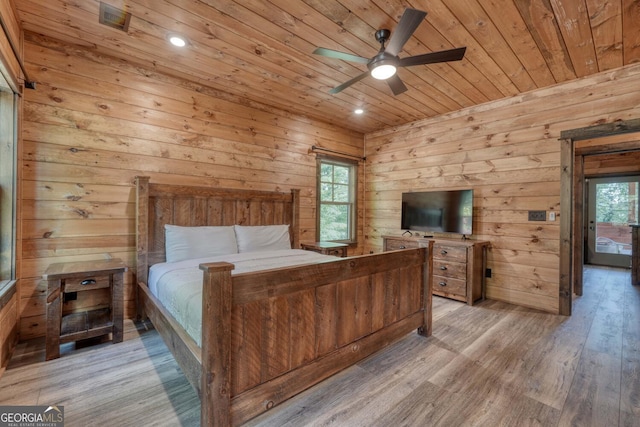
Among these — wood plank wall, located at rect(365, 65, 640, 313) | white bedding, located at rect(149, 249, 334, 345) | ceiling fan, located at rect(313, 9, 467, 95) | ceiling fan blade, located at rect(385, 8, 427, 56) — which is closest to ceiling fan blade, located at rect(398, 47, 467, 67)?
ceiling fan, located at rect(313, 9, 467, 95)

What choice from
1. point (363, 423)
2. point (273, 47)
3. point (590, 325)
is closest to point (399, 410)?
point (363, 423)

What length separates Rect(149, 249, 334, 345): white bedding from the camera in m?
1.66

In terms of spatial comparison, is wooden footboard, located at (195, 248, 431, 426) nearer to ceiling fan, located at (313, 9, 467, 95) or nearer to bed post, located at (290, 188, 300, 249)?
ceiling fan, located at (313, 9, 467, 95)

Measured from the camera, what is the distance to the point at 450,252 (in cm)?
373

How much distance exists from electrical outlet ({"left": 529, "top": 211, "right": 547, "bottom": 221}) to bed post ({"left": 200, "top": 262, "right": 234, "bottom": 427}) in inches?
146

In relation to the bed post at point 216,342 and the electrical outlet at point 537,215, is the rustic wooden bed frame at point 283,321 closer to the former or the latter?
the bed post at point 216,342

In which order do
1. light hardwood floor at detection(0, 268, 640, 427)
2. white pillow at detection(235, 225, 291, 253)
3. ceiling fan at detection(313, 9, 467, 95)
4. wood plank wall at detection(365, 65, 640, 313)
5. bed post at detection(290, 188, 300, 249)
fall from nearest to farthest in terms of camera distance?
light hardwood floor at detection(0, 268, 640, 427)
ceiling fan at detection(313, 9, 467, 95)
wood plank wall at detection(365, 65, 640, 313)
white pillow at detection(235, 225, 291, 253)
bed post at detection(290, 188, 300, 249)

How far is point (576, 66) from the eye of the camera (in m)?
2.84

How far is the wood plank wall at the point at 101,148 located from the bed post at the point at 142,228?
0.21 meters

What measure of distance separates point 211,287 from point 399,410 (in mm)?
1342

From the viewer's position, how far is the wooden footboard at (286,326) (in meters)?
1.34

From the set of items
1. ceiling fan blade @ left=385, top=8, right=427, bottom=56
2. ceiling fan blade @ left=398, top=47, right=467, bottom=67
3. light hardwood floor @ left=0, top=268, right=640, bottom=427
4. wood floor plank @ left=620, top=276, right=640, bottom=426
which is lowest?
light hardwood floor @ left=0, top=268, right=640, bottom=427

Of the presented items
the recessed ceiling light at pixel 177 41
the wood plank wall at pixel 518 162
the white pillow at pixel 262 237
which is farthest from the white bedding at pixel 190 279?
the wood plank wall at pixel 518 162

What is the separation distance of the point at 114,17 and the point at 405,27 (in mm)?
2261
